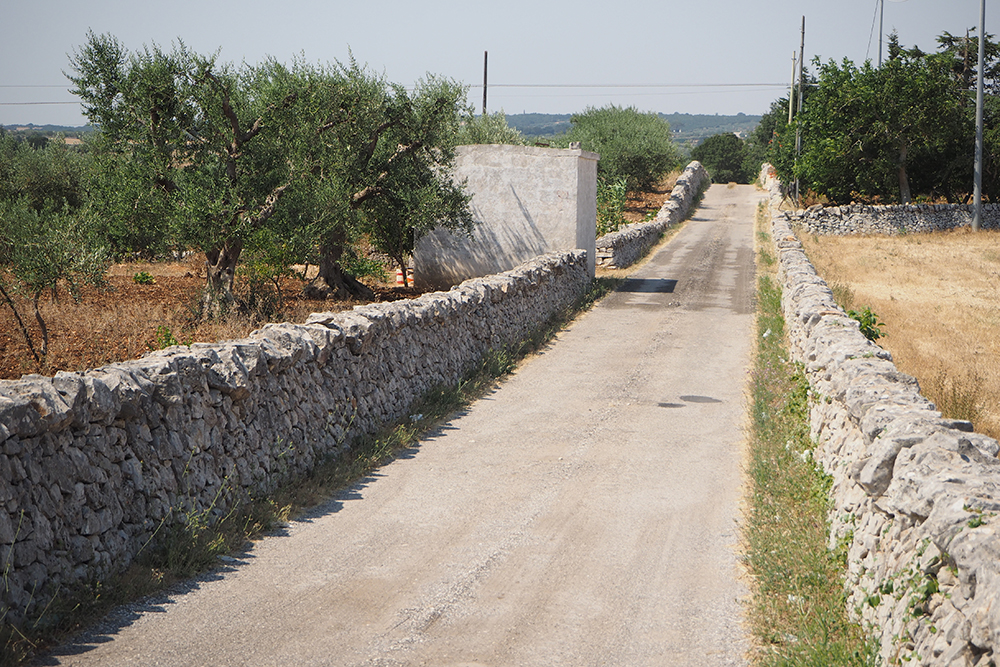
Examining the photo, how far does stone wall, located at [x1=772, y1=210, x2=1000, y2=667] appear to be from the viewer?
3.76 metres

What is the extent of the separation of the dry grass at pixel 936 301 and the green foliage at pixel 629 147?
16.0 m

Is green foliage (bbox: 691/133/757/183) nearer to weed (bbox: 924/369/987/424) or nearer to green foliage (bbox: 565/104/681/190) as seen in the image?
green foliage (bbox: 565/104/681/190)

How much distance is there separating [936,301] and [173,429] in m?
19.9

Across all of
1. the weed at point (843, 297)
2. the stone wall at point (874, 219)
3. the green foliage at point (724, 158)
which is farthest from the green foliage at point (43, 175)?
the green foliage at point (724, 158)

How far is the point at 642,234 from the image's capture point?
31688mm

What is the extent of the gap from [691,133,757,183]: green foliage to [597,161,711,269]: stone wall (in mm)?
29598

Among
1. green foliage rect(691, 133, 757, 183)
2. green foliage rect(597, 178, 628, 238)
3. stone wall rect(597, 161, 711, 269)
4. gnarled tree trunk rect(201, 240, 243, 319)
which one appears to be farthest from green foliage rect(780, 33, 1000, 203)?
green foliage rect(691, 133, 757, 183)

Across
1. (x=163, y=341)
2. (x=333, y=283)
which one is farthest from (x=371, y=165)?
(x=163, y=341)

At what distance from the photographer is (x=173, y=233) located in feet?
50.3

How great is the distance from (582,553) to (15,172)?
29436 millimetres

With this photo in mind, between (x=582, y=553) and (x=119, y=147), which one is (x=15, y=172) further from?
(x=582, y=553)

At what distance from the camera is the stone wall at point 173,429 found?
5.19 metres

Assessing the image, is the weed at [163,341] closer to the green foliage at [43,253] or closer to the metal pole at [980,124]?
the green foliage at [43,253]

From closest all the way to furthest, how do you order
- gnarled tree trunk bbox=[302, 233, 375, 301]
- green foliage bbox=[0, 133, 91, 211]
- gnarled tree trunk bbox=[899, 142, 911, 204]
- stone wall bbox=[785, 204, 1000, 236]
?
1. gnarled tree trunk bbox=[302, 233, 375, 301]
2. green foliage bbox=[0, 133, 91, 211]
3. stone wall bbox=[785, 204, 1000, 236]
4. gnarled tree trunk bbox=[899, 142, 911, 204]
